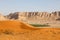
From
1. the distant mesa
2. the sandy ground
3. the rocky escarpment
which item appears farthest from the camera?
the distant mesa

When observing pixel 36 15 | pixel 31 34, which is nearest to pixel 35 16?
pixel 36 15

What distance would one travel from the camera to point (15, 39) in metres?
16.9

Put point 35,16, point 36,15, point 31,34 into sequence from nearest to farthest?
point 31,34 → point 35,16 → point 36,15

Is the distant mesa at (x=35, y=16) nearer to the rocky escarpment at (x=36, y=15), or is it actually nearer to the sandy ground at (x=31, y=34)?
the rocky escarpment at (x=36, y=15)

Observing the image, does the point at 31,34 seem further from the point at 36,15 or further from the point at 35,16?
the point at 36,15

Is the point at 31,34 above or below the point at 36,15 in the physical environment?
above

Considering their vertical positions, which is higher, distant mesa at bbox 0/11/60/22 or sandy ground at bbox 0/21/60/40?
sandy ground at bbox 0/21/60/40

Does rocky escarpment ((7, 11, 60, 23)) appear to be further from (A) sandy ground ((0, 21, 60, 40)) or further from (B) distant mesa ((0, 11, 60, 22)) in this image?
(A) sandy ground ((0, 21, 60, 40))

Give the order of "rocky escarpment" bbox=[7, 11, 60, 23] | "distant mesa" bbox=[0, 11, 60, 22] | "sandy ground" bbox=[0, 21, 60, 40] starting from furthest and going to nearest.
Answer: "distant mesa" bbox=[0, 11, 60, 22]
"rocky escarpment" bbox=[7, 11, 60, 23]
"sandy ground" bbox=[0, 21, 60, 40]

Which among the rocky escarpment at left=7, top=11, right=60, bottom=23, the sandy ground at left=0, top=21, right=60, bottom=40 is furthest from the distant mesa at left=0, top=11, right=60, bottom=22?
the sandy ground at left=0, top=21, right=60, bottom=40

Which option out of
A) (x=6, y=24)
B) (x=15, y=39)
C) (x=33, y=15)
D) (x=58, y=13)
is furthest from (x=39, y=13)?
(x=15, y=39)

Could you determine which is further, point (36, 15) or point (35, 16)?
point (36, 15)

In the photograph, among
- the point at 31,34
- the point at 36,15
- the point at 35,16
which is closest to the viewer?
the point at 31,34

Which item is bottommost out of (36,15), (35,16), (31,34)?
(35,16)
